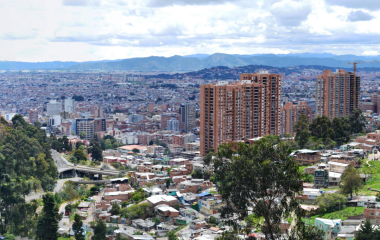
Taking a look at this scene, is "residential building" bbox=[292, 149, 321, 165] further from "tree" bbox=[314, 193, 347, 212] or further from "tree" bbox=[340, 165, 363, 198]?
"tree" bbox=[314, 193, 347, 212]

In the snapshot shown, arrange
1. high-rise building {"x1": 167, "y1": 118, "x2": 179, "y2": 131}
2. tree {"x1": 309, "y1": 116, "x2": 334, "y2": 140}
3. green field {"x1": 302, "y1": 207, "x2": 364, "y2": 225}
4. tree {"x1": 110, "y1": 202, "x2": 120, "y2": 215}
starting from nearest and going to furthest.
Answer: green field {"x1": 302, "y1": 207, "x2": 364, "y2": 225}
tree {"x1": 110, "y1": 202, "x2": 120, "y2": 215}
tree {"x1": 309, "y1": 116, "x2": 334, "y2": 140}
high-rise building {"x1": 167, "y1": 118, "x2": 179, "y2": 131}

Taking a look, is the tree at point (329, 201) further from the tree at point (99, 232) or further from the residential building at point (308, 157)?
the tree at point (99, 232)

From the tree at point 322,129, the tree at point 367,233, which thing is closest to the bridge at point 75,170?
the tree at point 322,129


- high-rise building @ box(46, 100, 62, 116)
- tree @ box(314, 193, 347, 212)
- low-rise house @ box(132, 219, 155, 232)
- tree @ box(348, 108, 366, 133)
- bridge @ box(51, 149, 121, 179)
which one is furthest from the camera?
high-rise building @ box(46, 100, 62, 116)

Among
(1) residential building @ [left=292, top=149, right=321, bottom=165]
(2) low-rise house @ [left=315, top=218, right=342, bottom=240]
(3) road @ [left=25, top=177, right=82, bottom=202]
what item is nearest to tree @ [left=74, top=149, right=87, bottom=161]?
(3) road @ [left=25, top=177, right=82, bottom=202]

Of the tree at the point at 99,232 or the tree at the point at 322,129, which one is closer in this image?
the tree at the point at 99,232
